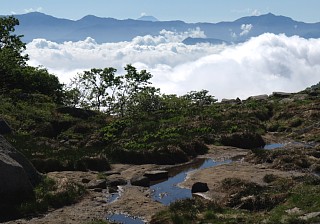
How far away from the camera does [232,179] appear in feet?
83.0

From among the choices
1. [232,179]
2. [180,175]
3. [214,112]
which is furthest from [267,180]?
[214,112]

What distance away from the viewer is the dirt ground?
20.2 metres

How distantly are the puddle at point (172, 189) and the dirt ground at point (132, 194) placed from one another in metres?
0.54

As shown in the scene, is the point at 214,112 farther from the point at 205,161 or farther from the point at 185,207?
the point at 185,207

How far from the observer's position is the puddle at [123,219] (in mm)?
19742

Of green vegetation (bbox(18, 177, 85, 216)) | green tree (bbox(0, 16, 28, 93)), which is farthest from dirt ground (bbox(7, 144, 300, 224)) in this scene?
green tree (bbox(0, 16, 28, 93))

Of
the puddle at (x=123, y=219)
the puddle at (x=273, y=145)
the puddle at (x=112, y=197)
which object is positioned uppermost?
the puddle at (x=273, y=145)

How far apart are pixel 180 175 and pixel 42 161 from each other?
10150 millimetres

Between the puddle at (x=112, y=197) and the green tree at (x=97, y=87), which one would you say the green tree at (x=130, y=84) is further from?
the puddle at (x=112, y=197)

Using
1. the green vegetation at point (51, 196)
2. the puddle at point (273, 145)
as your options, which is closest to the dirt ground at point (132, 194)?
the green vegetation at point (51, 196)

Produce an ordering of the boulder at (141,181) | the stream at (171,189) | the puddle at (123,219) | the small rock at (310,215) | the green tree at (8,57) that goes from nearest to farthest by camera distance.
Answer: the small rock at (310,215) < the puddle at (123,219) < the stream at (171,189) < the boulder at (141,181) < the green tree at (8,57)

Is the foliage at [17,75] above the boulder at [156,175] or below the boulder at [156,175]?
above

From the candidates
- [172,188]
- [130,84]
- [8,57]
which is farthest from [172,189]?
[130,84]

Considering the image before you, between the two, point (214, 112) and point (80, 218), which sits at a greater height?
point (214, 112)
